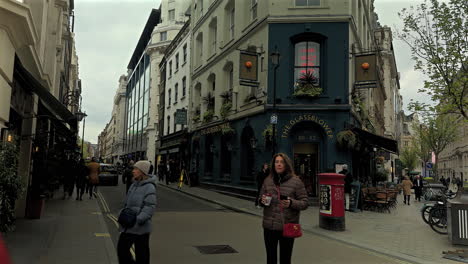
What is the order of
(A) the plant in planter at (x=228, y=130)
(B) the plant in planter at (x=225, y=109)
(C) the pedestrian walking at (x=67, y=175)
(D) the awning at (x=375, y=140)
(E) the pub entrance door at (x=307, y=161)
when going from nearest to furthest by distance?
(D) the awning at (x=375, y=140)
(E) the pub entrance door at (x=307, y=161)
(C) the pedestrian walking at (x=67, y=175)
(A) the plant in planter at (x=228, y=130)
(B) the plant in planter at (x=225, y=109)

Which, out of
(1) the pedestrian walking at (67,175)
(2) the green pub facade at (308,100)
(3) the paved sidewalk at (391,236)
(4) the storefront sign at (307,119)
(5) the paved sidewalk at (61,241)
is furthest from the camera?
(1) the pedestrian walking at (67,175)

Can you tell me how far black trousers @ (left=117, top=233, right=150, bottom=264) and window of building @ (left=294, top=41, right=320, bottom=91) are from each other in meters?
14.4

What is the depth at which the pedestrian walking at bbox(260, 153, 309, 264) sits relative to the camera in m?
4.65

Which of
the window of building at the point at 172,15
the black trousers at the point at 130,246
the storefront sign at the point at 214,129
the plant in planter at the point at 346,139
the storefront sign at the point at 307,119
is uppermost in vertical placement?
the window of building at the point at 172,15

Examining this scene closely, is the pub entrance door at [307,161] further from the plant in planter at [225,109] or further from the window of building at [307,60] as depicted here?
the plant in planter at [225,109]

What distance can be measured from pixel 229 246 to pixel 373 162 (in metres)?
22.2

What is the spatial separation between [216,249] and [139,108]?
64161mm

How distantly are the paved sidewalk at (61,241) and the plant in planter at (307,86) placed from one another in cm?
1034

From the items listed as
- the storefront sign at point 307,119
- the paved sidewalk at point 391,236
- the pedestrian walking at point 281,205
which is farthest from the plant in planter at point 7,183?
the storefront sign at point 307,119

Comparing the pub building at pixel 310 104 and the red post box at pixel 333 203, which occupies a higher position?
the pub building at pixel 310 104

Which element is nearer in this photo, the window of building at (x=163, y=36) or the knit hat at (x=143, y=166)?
the knit hat at (x=143, y=166)

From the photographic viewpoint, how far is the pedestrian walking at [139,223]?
4.54m

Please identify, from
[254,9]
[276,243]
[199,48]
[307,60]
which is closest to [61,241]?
[276,243]

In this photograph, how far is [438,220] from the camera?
10664mm
